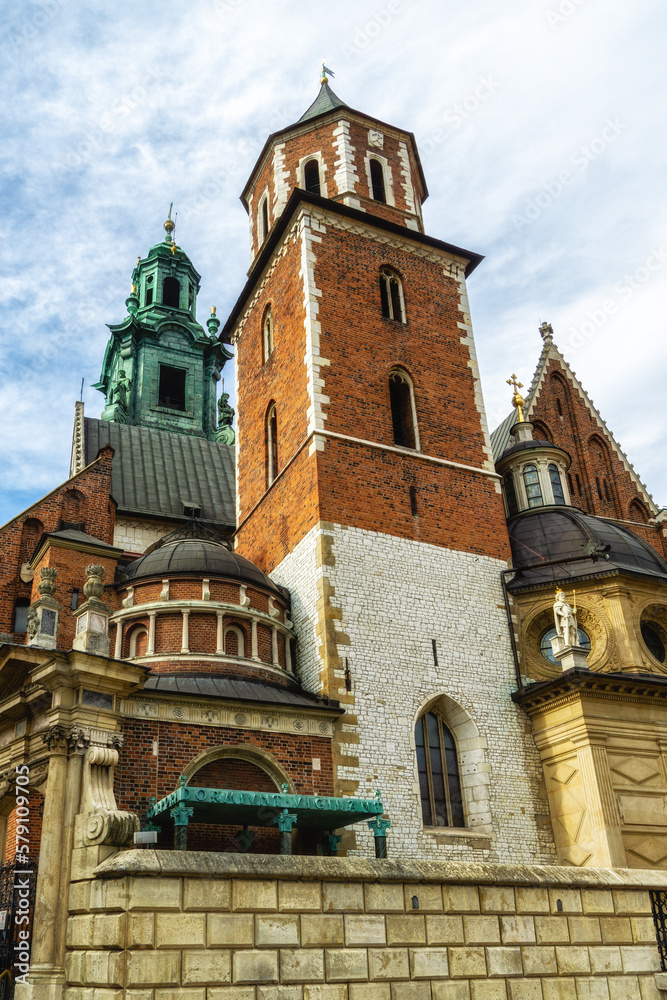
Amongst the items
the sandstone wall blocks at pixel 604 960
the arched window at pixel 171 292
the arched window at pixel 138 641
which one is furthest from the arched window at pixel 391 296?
the arched window at pixel 171 292

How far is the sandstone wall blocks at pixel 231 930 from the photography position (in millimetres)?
8828

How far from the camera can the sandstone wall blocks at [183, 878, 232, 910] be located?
884cm

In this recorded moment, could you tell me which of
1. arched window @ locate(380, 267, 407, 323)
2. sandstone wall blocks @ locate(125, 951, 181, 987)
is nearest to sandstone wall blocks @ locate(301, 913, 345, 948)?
sandstone wall blocks @ locate(125, 951, 181, 987)

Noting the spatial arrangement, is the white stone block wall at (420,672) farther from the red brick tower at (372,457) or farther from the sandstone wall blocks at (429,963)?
the sandstone wall blocks at (429,963)

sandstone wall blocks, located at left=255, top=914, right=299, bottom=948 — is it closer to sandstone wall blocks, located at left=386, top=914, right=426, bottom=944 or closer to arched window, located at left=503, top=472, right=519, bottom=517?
sandstone wall blocks, located at left=386, top=914, right=426, bottom=944

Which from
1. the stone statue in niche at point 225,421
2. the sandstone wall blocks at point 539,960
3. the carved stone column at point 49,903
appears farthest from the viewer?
the stone statue in niche at point 225,421

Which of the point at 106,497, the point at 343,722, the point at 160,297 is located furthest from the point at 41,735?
the point at 160,297

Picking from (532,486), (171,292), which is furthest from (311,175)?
(171,292)

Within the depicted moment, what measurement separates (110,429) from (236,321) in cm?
820

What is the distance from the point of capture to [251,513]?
2258 cm

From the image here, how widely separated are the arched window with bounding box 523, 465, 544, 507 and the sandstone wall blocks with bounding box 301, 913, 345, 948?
48.0 ft

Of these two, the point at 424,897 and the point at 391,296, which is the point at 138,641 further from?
the point at 391,296

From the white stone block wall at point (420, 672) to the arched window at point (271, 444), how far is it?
309cm

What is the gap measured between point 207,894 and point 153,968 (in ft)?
2.51
